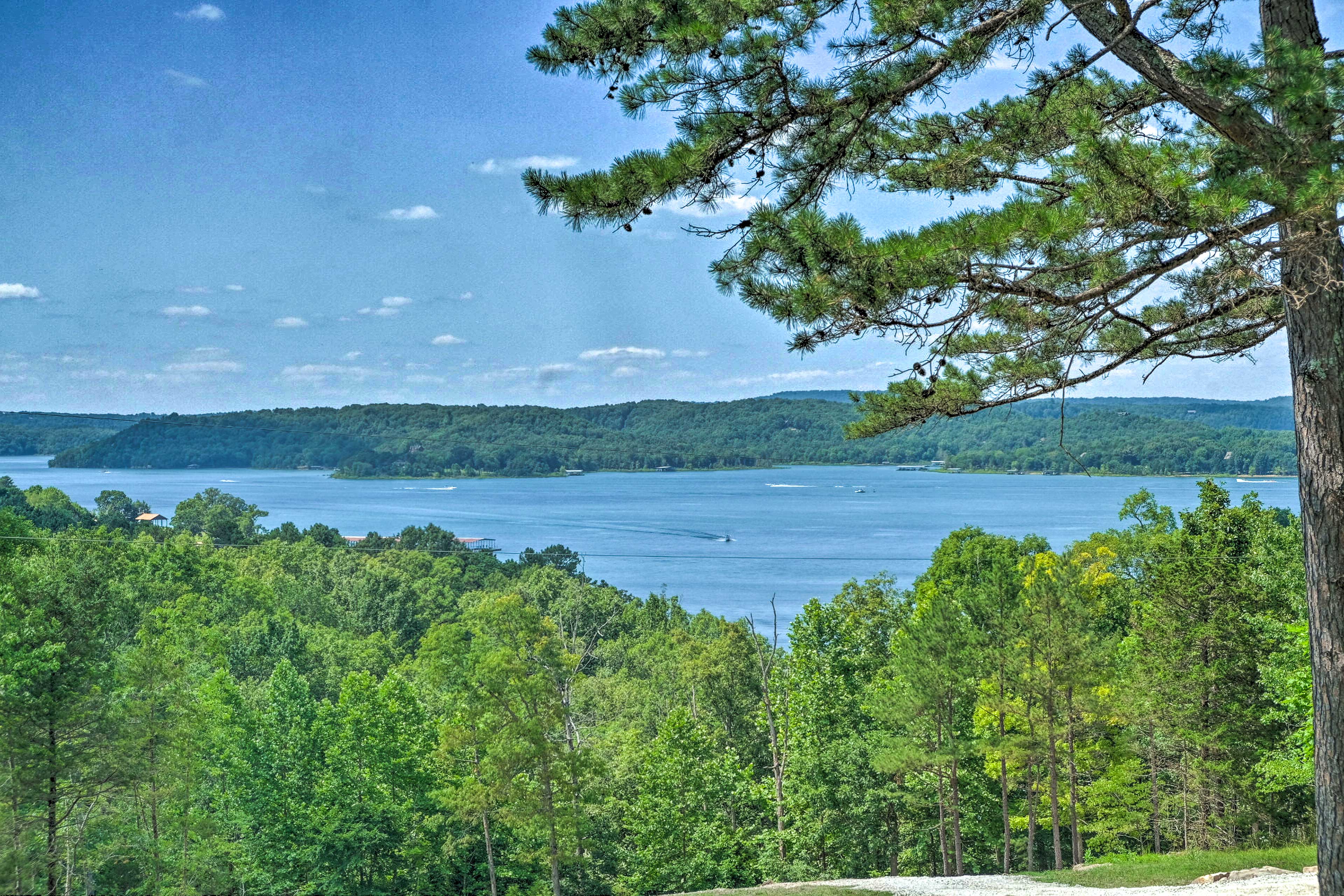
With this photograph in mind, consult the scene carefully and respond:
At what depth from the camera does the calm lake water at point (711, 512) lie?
65562 millimetres

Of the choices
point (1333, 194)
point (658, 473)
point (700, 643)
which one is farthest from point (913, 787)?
point (658, 473)

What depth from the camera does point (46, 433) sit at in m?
96.8

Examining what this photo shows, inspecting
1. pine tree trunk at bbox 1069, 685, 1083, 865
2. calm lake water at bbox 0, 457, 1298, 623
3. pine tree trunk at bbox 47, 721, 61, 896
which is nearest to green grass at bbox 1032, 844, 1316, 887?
pine tree trunk at bbox 1069, 685, 1083, 865

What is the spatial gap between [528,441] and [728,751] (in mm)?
104651

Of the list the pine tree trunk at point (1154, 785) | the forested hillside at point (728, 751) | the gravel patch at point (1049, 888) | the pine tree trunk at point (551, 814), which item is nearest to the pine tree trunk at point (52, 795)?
the forested hillside at point (728, 751)

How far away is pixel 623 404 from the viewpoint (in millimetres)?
129000

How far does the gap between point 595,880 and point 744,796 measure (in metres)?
4.18

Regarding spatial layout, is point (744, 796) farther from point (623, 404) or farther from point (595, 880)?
point (623, 404)

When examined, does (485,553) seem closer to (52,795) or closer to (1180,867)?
(52,795)

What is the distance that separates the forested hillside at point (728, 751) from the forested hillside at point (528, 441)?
52329 millimetres

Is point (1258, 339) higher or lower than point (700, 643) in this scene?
higher

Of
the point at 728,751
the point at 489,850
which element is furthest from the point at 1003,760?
the point at 489,850

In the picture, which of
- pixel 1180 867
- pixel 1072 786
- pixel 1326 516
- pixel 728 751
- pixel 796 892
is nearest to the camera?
pixel 1326 516

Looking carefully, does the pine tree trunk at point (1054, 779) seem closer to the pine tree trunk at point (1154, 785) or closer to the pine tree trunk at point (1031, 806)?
the pine tree trunk at point (1031, 806)
